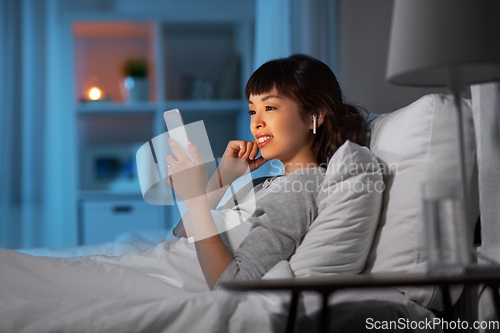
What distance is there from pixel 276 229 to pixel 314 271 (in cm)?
12

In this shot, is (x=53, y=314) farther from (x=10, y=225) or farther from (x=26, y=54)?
(x=26, y=54)

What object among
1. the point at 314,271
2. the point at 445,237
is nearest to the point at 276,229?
the point at 314,271

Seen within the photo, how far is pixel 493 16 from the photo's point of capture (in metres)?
0.74

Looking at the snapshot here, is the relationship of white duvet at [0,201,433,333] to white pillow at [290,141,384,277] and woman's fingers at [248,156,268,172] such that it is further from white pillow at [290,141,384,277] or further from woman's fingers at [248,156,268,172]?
woman's fingers at [248,156,268,172]

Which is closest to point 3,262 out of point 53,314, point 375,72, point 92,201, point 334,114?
point 53,314

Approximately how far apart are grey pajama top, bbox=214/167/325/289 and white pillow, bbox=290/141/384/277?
0.03 m

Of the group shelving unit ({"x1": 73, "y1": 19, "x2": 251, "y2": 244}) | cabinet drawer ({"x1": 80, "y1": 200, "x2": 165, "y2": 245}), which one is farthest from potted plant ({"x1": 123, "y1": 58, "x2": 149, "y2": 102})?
cabinet drawer ({"x1": 80, "y1": 200, "x2": 165, "y2": 245})

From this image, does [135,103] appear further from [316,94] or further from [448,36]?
[448,36]

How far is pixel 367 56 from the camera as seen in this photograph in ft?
6.95

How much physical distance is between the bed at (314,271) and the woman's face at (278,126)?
26 cm

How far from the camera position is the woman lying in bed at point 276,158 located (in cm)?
94

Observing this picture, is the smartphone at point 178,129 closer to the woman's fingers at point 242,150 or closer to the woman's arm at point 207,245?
the woman's arm at point 207,245

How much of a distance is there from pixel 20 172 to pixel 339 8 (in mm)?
2288

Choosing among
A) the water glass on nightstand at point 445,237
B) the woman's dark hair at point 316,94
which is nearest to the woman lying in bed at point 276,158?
the woman's dark hair at point 316,94
